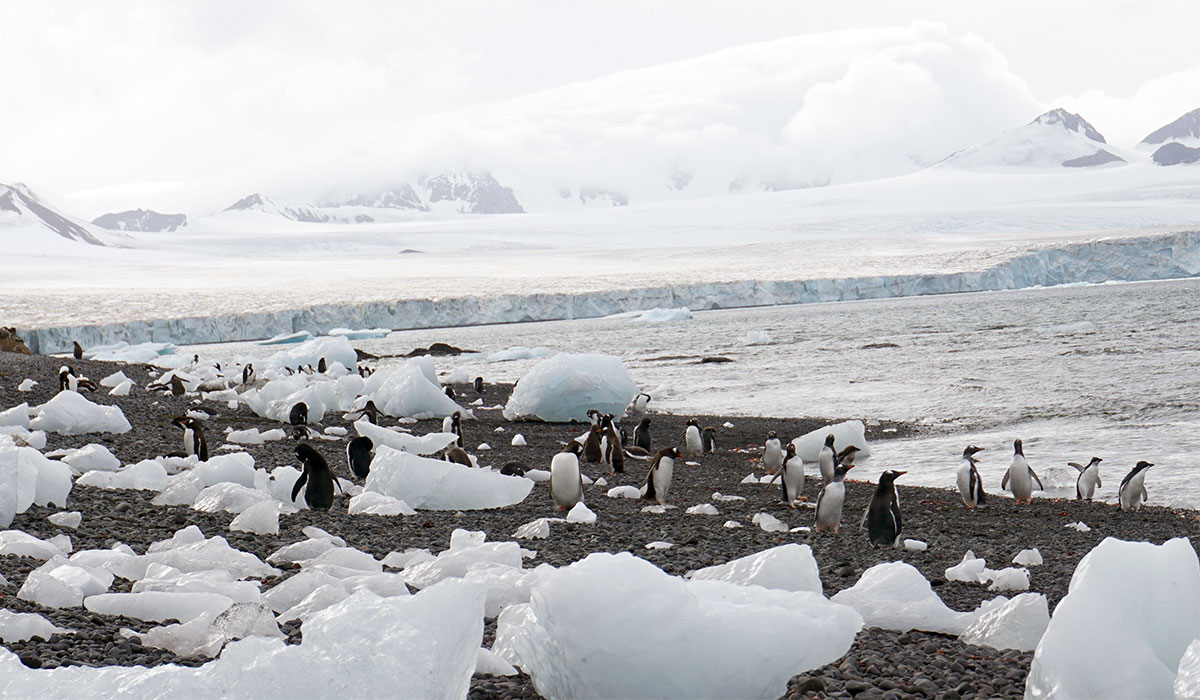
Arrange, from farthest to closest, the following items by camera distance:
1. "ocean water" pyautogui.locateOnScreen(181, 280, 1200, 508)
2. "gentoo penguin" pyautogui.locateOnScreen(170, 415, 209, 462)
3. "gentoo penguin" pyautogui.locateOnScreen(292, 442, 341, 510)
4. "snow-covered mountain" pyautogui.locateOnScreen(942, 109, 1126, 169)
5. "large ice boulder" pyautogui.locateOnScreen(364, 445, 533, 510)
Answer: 1. "snow-covered mountain" pyautogui.locateOnScreen(942, 109, 1126, 169)
2. "ocean water" pyautogui.locateOnScreen(181, 280, 1200, 508)
3. "gentoo penguin" pyautogui.locateOnScreen(170, 415, 209, 462)
4. "large ice boulder" pyautogui.locateOnScreen(364, 445, 533, 510)
5. "gentoo penguin" pyautogui.locateOnScreen(292, 442, 341, 510)

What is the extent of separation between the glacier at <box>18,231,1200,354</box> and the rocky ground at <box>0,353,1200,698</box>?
2835 centimetres

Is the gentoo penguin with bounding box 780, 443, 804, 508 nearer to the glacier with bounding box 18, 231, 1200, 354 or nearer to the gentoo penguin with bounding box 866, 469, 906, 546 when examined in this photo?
the gentoo penguin with bounding box 866, 469, 906, 546

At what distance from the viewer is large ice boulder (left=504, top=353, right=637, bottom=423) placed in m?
12.6

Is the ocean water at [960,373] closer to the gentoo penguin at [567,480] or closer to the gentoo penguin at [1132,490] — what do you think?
the gentoo penguin at [1132,490]

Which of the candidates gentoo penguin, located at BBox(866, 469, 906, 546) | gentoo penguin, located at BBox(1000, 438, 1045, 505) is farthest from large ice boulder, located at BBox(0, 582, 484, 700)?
gentoo penguin, located at BBox(1000, 438, 1045, 505)

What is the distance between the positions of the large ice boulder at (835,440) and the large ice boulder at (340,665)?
8059mm

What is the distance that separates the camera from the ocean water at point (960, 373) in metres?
10.2

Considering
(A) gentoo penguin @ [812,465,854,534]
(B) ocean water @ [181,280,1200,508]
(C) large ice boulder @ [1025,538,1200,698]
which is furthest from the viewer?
(B) ocean water @ [181,280,1200,508]

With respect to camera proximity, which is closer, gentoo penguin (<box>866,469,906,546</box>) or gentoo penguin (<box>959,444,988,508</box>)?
gentoo penguin (<box>866,469,906,546</box>)

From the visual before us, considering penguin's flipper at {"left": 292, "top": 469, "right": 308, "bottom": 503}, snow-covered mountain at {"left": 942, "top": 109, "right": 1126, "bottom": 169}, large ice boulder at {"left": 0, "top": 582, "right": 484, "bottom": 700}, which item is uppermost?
snow-covered mountain at {"left": 942, "top": 109, "right": 1126, "bottom": 169}

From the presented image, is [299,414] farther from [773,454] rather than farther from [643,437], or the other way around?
[773,454]

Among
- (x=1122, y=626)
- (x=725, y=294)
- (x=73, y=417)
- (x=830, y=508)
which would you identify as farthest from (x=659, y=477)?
(x=725, y=294)

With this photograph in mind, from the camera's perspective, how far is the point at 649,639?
7.61 ft

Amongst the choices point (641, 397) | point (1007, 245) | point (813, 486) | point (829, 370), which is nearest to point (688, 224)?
point (1007, 245)
